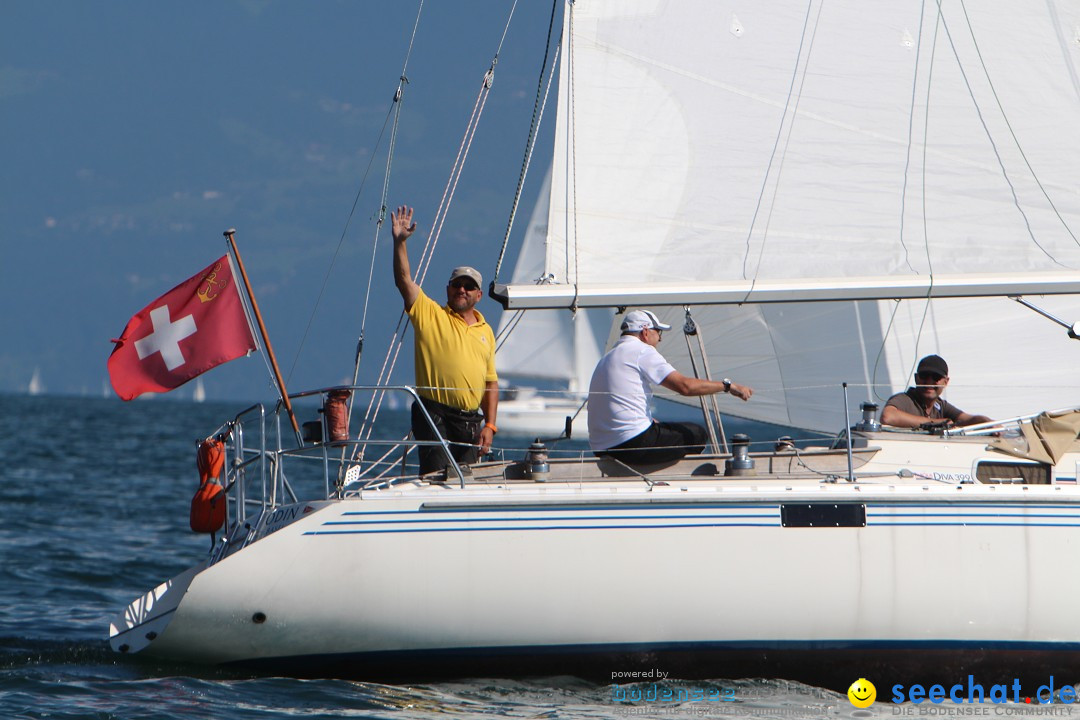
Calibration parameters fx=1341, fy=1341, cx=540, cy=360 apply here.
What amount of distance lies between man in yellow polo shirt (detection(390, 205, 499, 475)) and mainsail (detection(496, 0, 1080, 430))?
72 cm

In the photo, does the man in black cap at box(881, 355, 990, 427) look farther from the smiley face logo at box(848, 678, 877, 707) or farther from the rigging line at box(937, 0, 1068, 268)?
the smiley face logo at box(848, 678, 877, 707)

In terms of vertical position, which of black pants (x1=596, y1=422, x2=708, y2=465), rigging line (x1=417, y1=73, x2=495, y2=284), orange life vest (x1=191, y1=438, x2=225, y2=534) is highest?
rigging line (x1=417, y1=73, x2=495, y2=284)

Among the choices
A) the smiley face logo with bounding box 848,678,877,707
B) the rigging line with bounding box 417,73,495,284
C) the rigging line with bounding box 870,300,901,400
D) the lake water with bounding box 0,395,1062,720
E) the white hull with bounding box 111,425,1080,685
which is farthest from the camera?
the rigging line with bounding box 870,300,901,400

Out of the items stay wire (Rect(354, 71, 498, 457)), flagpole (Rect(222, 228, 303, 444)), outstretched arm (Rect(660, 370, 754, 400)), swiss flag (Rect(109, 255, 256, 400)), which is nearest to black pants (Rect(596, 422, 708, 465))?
outstretched arm (Rect(660, 370, 754, 400))

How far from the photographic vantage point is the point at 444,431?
22.5ft

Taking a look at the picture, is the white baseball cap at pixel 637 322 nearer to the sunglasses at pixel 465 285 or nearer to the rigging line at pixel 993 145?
the sunglasses at pixel 465 285

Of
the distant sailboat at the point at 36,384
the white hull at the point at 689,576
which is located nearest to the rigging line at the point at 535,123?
the white hull at the point at 689,576

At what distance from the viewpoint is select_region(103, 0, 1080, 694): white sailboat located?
593 centimetres

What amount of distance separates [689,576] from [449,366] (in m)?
1.72

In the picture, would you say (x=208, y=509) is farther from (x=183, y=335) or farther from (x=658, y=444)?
(x=658, y=444)

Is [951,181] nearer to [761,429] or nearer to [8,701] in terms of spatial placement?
[8,701]

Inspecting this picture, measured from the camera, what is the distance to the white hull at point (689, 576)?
5918 mm

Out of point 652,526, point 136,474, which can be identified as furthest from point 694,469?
point 136,474

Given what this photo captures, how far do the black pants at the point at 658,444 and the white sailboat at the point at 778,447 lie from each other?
0.09 meters
